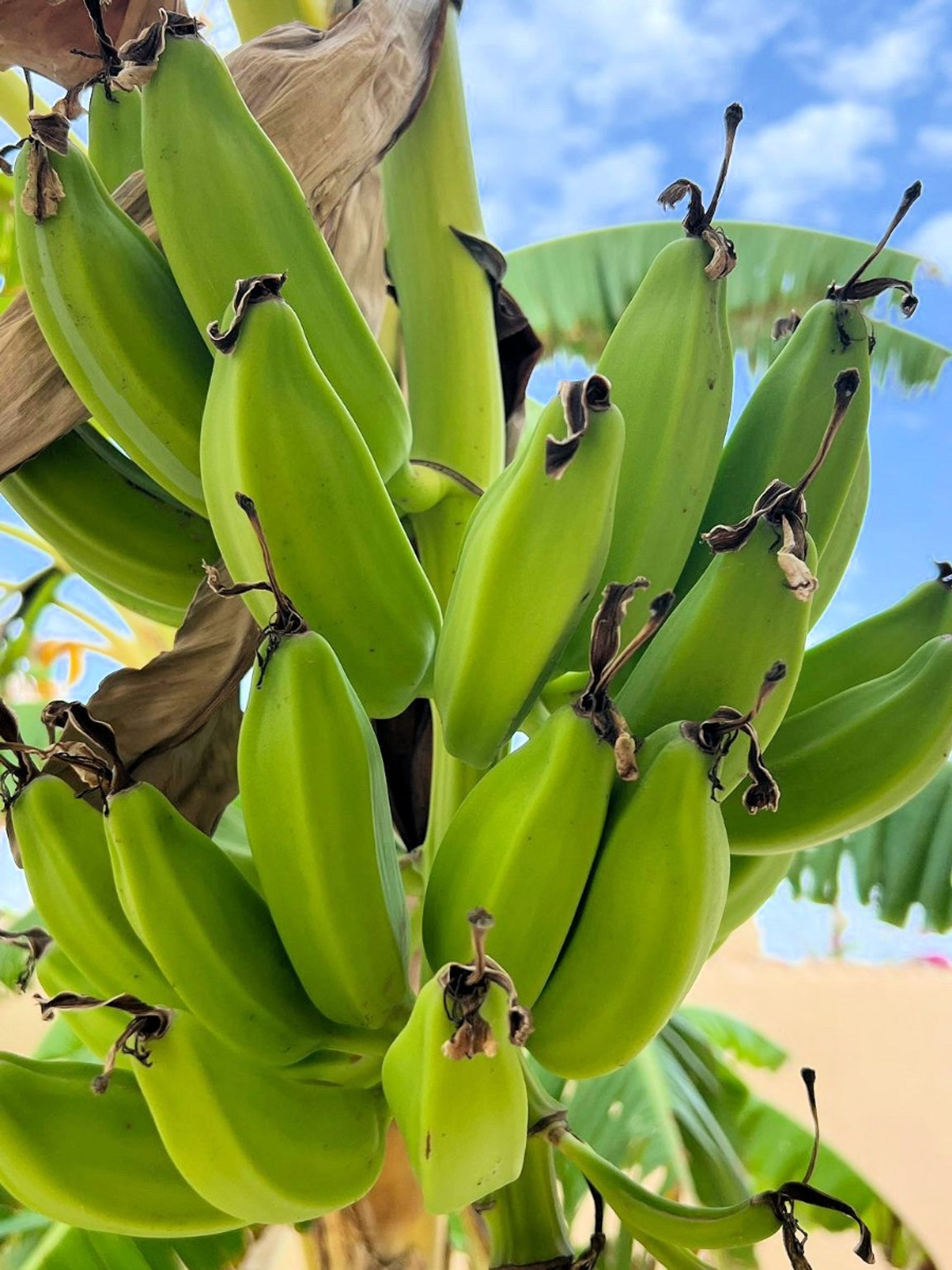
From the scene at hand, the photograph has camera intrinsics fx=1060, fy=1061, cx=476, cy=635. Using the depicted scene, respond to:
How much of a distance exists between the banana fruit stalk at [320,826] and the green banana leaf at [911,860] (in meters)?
0.70

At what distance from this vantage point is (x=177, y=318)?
48cm

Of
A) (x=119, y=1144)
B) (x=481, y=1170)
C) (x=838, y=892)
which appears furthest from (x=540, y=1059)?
(x=838, y=892)

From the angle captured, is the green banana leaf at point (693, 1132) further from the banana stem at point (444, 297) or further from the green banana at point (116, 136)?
the green banana at point (116, 136)

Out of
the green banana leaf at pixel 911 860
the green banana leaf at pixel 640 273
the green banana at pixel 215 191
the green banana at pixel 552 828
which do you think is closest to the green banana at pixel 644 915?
the green banana at pixel 552 828

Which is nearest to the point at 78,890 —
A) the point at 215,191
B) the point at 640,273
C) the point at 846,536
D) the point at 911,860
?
the point at 215,191

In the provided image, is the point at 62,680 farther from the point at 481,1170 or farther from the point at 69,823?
the point at 481,1170

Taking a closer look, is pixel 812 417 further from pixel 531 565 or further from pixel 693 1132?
pixel 693 1132

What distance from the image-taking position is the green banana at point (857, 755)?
458 millimetres

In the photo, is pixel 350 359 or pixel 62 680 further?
pixel 62 680

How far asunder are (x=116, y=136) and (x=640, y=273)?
984 mm

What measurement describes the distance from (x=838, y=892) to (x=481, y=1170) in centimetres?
82

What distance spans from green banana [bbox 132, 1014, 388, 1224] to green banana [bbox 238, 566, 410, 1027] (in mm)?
39

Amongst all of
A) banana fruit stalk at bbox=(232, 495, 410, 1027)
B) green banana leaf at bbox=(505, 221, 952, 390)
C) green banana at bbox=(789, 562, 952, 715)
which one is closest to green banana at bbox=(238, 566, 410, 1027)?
banana fruit stalk at bbox=(232, 495, 410, 1027)

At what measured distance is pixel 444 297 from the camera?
600 mm
